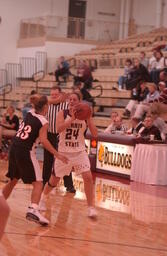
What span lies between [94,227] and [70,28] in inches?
869

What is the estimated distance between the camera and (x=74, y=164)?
851 centimetres

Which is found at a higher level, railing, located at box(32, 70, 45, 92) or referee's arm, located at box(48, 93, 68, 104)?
referee's arm, located at box(48, 93, 68, 104)

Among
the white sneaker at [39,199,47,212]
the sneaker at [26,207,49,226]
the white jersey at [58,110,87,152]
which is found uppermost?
the white jersey at [58,110,87,152]

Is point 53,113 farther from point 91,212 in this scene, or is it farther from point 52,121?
point 91,212

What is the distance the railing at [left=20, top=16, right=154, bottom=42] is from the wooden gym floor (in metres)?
18.3

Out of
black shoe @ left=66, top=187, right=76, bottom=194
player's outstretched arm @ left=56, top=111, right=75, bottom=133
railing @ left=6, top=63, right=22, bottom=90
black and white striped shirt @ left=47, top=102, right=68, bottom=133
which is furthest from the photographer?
railing @ left=6, top=63, right=22, bottom=90

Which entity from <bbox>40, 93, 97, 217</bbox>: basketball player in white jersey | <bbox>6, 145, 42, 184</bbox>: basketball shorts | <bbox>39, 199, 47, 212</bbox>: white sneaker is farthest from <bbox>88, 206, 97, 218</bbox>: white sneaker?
<bbox>6, 145, 42, 184</bbox>: basketball shorts

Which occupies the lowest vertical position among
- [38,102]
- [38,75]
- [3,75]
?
[3,75]

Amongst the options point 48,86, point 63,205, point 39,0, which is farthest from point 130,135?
point 39,0

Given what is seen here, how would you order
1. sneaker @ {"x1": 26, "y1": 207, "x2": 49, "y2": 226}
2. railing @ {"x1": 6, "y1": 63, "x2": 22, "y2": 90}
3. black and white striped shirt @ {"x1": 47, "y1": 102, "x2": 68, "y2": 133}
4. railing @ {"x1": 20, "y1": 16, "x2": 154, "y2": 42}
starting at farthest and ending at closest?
railing @ {"x1": 6, "y1": 63, "x2": 22, "y2": 90} → railing @ {"x1": 20, "y1": 16, "x2": 154, "y2": 42} → black and white striped shirt @ {"x1": 47, "y1": 102, "x2": 68, "y2": 133} → sneaker @ {"x1": 26, "y1": 207, "x2": 49, "y2": 226}

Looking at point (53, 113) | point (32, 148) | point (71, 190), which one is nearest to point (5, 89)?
Answer: point (71, 190)

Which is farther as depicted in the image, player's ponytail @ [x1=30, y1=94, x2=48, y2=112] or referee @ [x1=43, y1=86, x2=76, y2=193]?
referee @ [x1=43, y1=86, x2=76, y2=193]

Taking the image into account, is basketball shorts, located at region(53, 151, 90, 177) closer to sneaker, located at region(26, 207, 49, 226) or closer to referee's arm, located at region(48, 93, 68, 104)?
sneaker, located at region(26, 207, 49, 226)

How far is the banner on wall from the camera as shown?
43.8 feet
